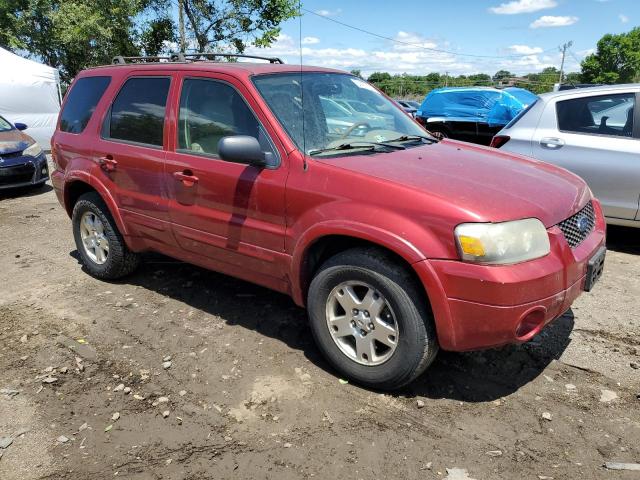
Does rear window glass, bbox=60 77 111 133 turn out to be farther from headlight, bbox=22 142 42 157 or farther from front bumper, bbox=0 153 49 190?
headlight, bbox=22 142 42 157

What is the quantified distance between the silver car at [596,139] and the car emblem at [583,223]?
2336mm

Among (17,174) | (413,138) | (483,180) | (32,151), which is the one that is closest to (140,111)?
(413,138)

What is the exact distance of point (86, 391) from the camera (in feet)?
11.0

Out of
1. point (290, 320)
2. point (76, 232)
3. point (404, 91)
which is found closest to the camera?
point (290, 320)

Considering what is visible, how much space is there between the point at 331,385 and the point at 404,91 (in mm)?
50594

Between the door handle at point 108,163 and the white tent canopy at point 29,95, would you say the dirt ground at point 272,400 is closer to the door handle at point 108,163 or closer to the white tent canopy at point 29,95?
the door handle at point 108,163

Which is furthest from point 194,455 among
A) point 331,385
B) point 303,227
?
point 303,227

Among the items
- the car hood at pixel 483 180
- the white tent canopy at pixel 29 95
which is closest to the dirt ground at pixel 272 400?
the car hood at pixel 483 180

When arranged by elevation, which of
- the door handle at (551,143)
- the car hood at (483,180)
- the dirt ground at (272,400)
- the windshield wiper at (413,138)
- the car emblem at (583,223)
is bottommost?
the dirt ground at (272,400)

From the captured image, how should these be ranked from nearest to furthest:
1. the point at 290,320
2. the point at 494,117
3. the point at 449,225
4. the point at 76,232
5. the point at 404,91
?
the point at 449,225, the point at 290,320, the point at 76,232, the point at 494,117, the point at 404,91

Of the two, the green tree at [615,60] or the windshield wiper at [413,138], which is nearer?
the windshield wiper at [413,138]

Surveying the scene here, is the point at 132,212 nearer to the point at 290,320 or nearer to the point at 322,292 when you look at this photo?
the point at 290,320

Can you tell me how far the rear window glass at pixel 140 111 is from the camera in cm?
415

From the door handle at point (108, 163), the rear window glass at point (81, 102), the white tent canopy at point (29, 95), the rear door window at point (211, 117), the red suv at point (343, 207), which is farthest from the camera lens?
the white tent canopy at point (29, 95)
